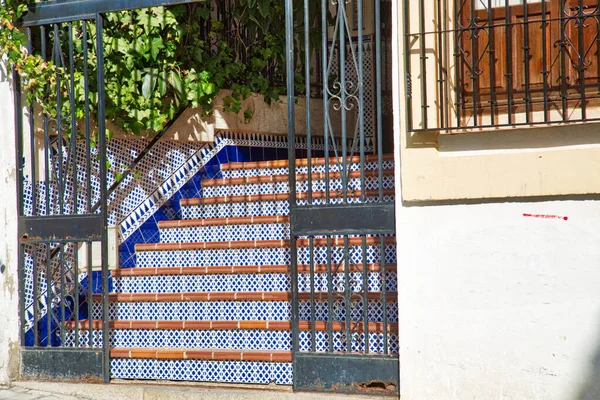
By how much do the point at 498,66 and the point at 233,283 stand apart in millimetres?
2676

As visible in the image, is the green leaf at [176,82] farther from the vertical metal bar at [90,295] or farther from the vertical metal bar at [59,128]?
the vertical metal bar at [90,295]

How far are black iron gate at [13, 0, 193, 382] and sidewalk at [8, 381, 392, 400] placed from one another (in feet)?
0.33

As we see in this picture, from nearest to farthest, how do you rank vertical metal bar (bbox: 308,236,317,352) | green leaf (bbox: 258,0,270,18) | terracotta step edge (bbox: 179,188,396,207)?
vertical metal bar (bbox: 308,236,317,352) → terracotta step edge (bbox: 179,188,396,207) → green leaf (bbox: 258,0,270,18)

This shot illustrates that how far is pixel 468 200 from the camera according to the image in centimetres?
546

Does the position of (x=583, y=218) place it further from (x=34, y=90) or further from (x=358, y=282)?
(x=34, y=90)

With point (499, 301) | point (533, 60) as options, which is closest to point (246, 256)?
point (499, 301)

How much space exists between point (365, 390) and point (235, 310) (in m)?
1.47

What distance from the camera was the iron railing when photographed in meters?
5.45

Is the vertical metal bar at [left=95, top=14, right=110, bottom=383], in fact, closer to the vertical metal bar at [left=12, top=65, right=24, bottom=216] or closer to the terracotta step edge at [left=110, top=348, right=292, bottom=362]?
the terracotta step edge at [left=110, top=348, right=292, bottom=362]

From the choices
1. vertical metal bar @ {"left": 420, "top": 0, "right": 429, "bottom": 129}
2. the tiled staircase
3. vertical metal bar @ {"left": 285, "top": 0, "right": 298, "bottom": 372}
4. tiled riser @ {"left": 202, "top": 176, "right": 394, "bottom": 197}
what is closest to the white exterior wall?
vertical metal bar @ {"left": 420, "top": 0, "right": 429, "bottom": 129}

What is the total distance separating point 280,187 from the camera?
7.91m

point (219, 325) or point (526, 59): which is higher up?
point (526, 59)

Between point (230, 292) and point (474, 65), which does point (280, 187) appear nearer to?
point (230, 292)

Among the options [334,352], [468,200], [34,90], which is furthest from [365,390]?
[34,90]
